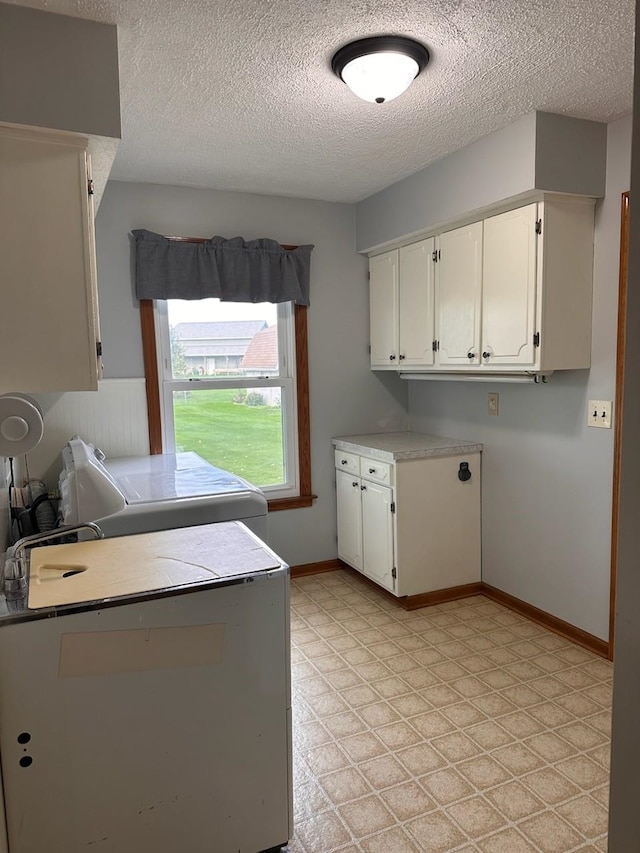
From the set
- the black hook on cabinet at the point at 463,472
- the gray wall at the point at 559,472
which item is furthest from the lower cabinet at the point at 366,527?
the gray wall at the point at 559,472

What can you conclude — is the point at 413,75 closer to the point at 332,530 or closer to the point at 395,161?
the point at 395,161

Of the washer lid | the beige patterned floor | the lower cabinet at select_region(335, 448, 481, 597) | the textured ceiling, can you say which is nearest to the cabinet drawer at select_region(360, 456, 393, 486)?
the lower cabinet at select_region(335, 448, 481, 597)

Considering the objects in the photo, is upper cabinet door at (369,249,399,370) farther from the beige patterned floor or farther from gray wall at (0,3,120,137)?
gray wall at (0,3,120,137)

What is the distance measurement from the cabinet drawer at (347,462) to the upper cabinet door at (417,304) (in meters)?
0.68

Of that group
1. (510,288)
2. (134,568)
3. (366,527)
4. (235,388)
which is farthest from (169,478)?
(510,288)

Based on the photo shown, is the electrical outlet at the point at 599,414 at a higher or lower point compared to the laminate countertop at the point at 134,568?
higher

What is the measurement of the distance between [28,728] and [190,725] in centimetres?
40

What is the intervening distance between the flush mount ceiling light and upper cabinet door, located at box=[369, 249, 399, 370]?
5.53 ft

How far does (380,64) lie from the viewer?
198 cm

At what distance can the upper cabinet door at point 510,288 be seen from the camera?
9.07 ft

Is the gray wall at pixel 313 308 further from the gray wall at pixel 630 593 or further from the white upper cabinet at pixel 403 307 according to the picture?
the gray wall at pixel 630 593

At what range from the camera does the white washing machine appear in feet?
7.52

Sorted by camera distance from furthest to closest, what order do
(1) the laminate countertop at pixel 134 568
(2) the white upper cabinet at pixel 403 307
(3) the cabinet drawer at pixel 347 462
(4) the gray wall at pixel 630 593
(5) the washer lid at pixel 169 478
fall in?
(3) the cabinet drawer at pixel 347 462 → (2) the white upper cabinet at pixel 403 307 → (5) the washer lid at pixel 169 478 → (1) the laminate countertop at pixel 134 568 → (4) the gray wall at pixel 630 593

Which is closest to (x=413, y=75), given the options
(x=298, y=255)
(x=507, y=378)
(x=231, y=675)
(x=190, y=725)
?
(x=507, y=378)
